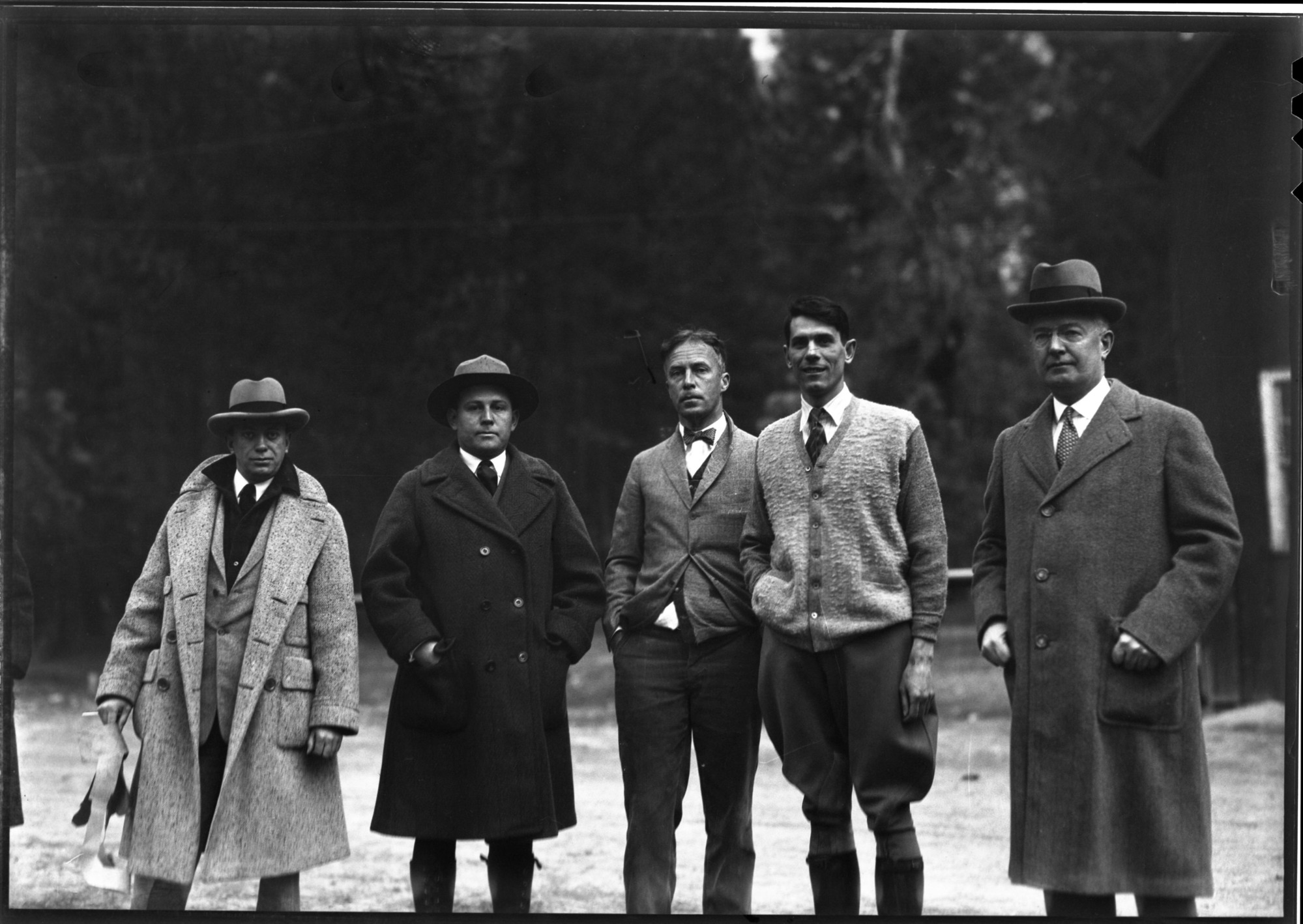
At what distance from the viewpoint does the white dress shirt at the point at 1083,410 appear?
195 inches

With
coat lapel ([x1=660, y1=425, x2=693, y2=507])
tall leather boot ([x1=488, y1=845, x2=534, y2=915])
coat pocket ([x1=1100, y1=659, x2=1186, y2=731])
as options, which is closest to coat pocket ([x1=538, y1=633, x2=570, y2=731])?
tall leather boot ([x1=488, y1=845, x2=534, y2=915])

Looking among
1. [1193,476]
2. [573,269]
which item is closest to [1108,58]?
[573,269]

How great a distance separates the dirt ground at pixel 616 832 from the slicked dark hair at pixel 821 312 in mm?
2031

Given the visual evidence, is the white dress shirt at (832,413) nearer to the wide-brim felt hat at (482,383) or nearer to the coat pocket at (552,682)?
the wide-brim felt hat at (482,383)

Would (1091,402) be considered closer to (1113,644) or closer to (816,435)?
(1113,644)

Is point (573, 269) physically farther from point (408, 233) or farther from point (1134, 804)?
point (1134, 804)

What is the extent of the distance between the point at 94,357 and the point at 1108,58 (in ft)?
25.9

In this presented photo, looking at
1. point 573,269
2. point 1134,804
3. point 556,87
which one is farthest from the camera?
point 573,269

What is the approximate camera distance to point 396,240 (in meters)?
7.13

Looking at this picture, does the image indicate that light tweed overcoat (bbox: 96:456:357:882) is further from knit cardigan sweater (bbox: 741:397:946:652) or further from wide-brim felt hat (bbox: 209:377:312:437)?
knit cardigan sweater (bbox: 741:397:946:652)

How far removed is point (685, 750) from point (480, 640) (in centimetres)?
81

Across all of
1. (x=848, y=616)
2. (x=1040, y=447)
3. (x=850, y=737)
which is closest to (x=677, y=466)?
(x=848, y=616)

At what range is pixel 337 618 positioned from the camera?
519 cm

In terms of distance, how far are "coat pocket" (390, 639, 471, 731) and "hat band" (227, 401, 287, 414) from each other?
1021mm
